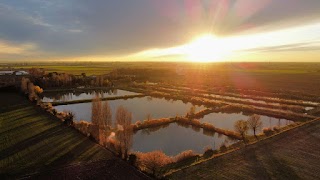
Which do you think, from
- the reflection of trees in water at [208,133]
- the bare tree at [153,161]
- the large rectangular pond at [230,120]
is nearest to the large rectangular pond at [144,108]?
the large rectangular pond at [230,120]

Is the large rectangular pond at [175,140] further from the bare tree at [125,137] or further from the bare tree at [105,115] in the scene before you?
the bare tree at [125,137]

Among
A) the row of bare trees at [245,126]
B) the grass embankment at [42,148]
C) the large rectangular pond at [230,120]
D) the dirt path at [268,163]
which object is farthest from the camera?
the large rectangular pond at [230,120]

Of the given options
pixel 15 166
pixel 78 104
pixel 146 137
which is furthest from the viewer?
pixel 78 104

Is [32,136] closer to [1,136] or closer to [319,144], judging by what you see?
[1,136]

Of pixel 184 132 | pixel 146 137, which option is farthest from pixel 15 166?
pixel 184 132

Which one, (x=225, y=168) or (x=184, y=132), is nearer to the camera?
(x=225, y=168)

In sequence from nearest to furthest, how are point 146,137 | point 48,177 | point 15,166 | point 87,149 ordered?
point 48,177 → point 15,166 → point 87,149 → point 146,137
